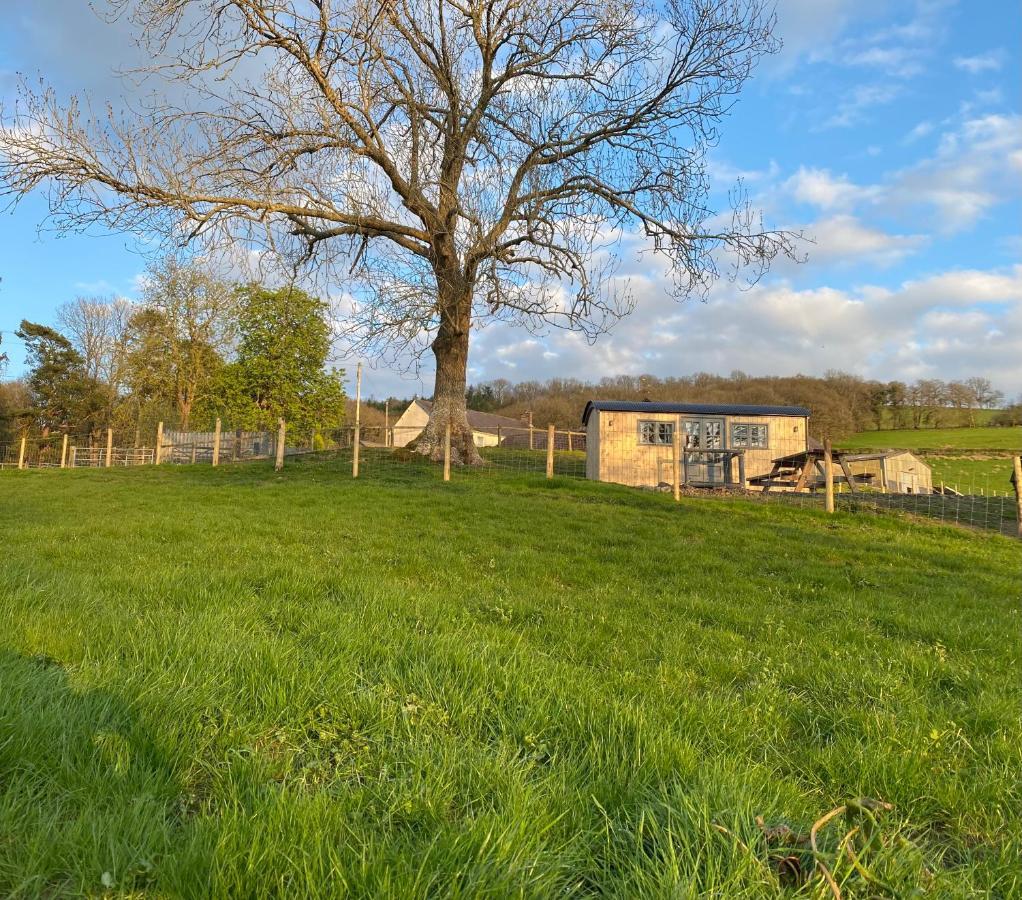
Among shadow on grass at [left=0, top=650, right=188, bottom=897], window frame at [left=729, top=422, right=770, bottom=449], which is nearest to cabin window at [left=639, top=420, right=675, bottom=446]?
window frame at [left=729, top=422, right=770, bottom=449]

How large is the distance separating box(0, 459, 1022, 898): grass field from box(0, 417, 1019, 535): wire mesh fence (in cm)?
1053

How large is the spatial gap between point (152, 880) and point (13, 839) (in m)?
0.41

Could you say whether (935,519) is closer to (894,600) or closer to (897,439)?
(894,600)

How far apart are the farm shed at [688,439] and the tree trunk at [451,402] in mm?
8832

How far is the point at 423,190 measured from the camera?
13875 mm

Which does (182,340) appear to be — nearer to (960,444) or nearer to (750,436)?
(750,436)

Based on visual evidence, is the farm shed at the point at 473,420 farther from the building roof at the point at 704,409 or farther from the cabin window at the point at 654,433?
the cabin window at the point at 654,433

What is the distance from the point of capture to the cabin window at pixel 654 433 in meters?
26.6

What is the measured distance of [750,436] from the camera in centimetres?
2741

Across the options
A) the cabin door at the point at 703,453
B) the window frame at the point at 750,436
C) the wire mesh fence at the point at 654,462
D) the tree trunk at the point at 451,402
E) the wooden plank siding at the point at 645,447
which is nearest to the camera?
the wire mesh fence at the point at 654,462

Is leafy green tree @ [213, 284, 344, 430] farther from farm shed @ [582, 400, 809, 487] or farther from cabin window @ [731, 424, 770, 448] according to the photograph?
cabin window @ [731, 424, 770, 448]

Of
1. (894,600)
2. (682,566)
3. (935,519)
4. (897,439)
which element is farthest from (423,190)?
(897,439)

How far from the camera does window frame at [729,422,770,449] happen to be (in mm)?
27328

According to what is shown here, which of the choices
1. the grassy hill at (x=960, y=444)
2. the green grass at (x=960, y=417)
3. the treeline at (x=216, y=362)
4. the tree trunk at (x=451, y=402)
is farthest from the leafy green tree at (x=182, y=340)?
the green grass at (x=960, y=417)
